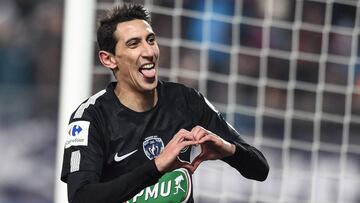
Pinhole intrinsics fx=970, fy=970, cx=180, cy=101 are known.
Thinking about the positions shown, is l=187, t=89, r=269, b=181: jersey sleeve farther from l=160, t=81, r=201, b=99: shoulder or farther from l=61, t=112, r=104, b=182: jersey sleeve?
l=61, t=112, r=104, b=182: jersey sleeve

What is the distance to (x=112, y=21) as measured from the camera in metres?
3.09

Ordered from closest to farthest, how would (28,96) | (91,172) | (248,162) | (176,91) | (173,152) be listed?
(173,152) < (91,172) < (248,162) < (176,91) < (28,96)

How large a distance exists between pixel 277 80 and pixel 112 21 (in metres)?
2.91

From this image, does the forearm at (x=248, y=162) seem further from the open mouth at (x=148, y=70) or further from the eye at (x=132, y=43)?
the eye at (x=132, y=43)

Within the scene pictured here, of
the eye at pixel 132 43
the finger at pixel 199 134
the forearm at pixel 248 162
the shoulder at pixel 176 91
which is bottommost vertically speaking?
the forearm at pixel 248 162

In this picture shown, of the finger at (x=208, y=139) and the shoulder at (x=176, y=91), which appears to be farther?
the shoulder at (x=176, y=91)

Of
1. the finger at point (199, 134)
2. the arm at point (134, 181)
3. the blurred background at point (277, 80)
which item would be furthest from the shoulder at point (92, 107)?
the blurred background at point (277, 80)

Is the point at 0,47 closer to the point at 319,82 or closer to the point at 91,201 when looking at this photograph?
the point at 319,82

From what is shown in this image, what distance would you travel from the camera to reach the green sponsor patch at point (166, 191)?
9.81 ft

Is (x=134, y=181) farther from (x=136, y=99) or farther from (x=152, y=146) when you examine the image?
(x=136, y=99)

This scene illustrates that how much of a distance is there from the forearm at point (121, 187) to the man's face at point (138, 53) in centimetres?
35

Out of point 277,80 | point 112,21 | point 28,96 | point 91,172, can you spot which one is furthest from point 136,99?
point 28,96

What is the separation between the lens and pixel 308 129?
612 cm

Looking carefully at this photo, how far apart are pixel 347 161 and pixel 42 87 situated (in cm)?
232
